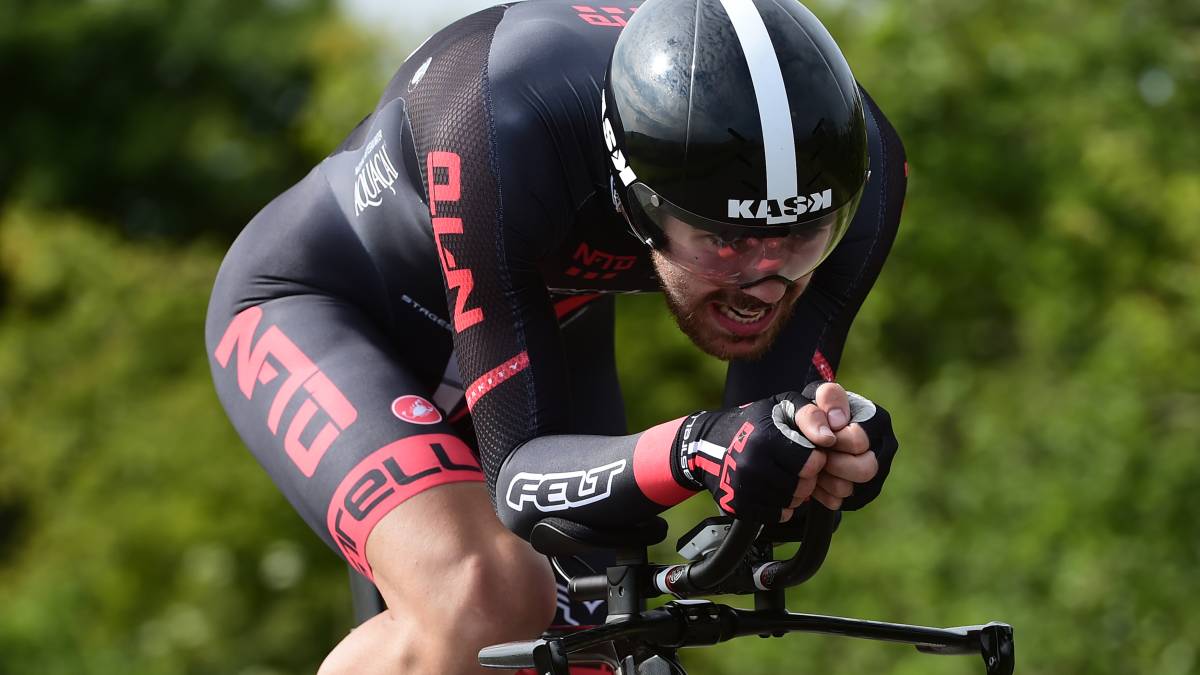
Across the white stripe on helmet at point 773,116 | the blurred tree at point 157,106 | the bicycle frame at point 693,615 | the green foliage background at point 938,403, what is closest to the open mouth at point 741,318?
the white stripe on helmet at point 773,116

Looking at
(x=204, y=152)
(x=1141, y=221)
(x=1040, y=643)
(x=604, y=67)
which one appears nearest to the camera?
(x=604, y=67)

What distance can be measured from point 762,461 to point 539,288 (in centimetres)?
81

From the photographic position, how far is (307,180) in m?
4.66

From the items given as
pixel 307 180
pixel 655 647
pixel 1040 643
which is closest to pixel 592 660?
pixel 655 647

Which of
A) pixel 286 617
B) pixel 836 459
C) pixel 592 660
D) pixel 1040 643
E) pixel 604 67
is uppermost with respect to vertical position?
pixel 604 67

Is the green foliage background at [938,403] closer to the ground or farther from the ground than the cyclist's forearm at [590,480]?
closer to the ground

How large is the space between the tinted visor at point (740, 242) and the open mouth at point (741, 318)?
0.10m

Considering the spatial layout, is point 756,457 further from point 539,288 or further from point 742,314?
point 539,288

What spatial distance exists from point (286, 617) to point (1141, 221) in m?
7.29

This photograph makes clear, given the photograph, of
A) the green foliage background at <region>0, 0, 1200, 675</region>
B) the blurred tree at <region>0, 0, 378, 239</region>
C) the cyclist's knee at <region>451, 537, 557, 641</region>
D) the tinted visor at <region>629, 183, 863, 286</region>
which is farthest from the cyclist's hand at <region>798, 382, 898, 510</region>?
the blurred tree at <region>0, 0, 378, 239</region>

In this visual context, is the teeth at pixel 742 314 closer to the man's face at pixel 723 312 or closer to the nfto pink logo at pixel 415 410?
the man's face at pixel 723 312

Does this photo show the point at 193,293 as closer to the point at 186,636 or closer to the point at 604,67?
the point at 186,636

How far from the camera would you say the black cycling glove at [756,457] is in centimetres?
303

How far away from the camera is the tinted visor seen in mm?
3414
